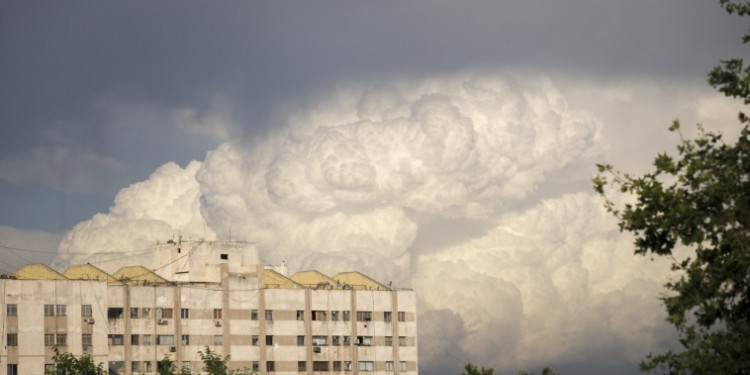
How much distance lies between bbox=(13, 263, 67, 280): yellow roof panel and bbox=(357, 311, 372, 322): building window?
3982 centimetres

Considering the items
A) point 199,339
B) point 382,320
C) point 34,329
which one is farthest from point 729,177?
point 382,320

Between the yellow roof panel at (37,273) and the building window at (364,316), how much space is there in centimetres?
3982

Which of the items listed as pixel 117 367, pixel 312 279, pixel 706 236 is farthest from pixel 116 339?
pixel 706 236

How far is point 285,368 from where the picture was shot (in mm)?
168250

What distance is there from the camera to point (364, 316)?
175 metres

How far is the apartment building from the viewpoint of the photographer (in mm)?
146625

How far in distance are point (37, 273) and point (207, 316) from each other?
21.0m

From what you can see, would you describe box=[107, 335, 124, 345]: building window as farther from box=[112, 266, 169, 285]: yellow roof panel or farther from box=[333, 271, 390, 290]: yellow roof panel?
box=[333, 271, 390, 290]: yellow roof panel

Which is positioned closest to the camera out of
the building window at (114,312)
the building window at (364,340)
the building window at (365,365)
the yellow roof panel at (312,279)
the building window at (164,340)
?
the building window at (114,312)

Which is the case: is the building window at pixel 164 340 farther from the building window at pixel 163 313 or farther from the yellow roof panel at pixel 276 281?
the yellow roof panel at pixel 276 281

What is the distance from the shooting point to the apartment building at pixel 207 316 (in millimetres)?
146625

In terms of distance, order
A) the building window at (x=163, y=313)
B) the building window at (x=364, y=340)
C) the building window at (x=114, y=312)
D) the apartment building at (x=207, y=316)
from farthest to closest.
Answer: the building window at (x=364, y=340)
the building window at (x=163, y=313)
the building window at (x=114, y=312)
the apartment building at (x=207, y=316)

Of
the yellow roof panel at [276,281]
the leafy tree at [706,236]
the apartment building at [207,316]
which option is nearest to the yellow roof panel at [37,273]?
the apartment building at [207,316]

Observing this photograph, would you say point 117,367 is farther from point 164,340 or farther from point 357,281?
point 357,281
